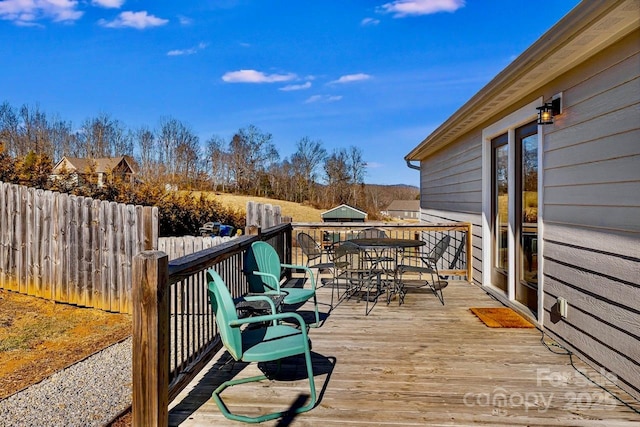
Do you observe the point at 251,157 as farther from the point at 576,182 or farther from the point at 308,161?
the point at 576,182

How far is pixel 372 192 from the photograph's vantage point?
38.6 meters

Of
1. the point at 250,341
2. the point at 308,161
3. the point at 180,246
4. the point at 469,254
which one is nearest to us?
the point at 250,341

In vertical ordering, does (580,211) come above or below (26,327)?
above

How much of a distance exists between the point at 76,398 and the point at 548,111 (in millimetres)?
4909

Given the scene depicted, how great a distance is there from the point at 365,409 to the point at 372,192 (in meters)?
36.6

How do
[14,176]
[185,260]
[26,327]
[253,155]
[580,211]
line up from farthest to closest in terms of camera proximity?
[253,155] < [14,176] < [26,327] < [580,211] < [185,260]

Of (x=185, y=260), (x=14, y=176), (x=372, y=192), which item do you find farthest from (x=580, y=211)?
(x=372, y=192)

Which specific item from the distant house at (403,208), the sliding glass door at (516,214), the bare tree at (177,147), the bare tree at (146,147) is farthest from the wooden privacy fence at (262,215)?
the distant house at (403,208)

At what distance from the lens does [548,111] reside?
140 inches

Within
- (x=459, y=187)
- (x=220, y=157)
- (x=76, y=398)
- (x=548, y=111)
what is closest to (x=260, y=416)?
(x=76, y=398)

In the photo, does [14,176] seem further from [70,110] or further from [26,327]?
[70,110]

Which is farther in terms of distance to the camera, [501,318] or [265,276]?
[501,318]

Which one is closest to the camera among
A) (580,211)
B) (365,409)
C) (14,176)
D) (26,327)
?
(365,409)

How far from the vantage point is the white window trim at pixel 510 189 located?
3.77 m
